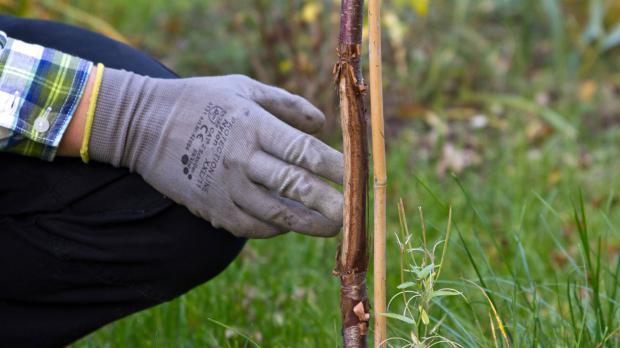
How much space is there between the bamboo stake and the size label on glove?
0.37 meters

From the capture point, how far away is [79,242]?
1651 mm

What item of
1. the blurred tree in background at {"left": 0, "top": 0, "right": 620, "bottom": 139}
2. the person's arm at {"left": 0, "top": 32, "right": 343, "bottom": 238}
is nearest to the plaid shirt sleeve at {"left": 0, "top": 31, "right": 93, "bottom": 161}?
the person's arm at {"left": 0, "top": 32, "right": 343, "bottom": 238}

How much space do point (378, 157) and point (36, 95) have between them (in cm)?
66

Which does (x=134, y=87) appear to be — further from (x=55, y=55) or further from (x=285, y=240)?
(x=285, y=240)

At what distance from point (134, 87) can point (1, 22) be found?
0.37 meters

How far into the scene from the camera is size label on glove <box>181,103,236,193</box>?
1.53 metres

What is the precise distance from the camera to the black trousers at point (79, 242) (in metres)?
1.64

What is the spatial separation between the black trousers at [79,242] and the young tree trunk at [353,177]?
1.43 feet

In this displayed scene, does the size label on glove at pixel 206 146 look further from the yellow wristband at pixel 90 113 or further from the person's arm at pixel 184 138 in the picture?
the yellow wristband at pixel 90 113

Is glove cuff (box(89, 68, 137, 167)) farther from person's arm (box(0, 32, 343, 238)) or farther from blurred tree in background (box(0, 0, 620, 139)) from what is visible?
blurred tree in background (box(0, 0, 620, 139))

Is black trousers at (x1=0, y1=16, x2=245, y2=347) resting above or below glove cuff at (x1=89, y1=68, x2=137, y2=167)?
below

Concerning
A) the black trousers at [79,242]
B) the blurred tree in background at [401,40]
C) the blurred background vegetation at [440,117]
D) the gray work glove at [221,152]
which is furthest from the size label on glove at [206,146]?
the blurred tree in background at [401,40]

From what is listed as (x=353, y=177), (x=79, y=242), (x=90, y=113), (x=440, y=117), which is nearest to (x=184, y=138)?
(x=90, y=113)

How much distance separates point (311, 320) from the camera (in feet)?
6.77
